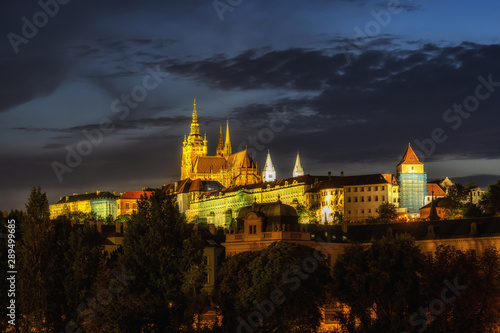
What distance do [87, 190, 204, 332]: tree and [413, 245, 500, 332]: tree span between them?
62.6ft

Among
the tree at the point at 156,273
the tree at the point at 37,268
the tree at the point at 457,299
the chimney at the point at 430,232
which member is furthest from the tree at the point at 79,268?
the chimney at the point at 430,232

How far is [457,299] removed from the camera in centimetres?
7944

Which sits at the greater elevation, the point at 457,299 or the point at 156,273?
the point at 156,273

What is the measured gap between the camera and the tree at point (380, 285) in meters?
80.2

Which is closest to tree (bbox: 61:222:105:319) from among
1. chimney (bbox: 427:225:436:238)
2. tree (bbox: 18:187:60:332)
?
tree (bbox: 18:187:60:332)

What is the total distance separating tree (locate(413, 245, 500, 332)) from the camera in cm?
7906

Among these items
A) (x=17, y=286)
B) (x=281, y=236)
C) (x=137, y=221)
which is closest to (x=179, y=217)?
(x=137, y=221)

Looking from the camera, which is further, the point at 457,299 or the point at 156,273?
the point at 457,299

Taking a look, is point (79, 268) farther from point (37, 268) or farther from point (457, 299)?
point (457, 299)

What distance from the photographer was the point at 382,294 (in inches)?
3216

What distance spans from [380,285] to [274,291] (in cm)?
1055

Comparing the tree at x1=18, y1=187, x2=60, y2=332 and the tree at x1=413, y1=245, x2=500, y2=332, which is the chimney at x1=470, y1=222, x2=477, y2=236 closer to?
the tree at x1=413, y1=245, x2=500, y2=332

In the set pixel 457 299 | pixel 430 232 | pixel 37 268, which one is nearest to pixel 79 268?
pixel 37 268

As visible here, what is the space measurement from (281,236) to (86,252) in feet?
105
